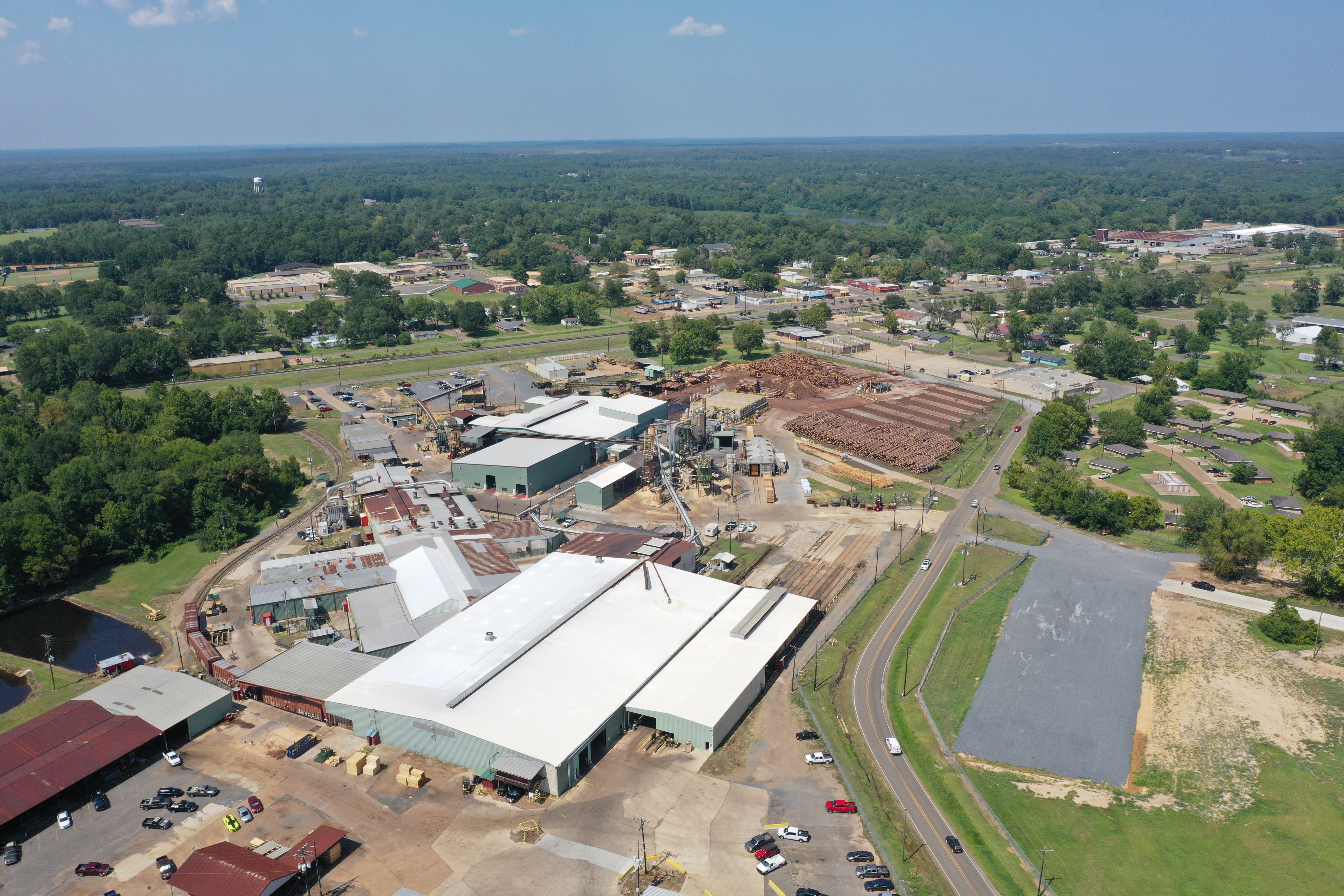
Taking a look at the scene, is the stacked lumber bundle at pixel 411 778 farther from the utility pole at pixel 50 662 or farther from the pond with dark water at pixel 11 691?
the pond with dark water at pixel 11 691

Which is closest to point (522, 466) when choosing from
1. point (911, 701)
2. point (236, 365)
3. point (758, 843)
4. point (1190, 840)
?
point (911, 701)

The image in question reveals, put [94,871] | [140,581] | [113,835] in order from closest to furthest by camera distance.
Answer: [94,871] → [113,835] → [140,581]

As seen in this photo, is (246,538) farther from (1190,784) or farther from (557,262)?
(557,262)

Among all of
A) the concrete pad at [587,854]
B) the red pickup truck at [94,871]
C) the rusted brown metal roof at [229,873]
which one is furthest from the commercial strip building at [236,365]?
the concrete pad at [587,854]

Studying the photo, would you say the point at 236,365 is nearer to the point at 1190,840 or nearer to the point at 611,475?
the point at 611,475

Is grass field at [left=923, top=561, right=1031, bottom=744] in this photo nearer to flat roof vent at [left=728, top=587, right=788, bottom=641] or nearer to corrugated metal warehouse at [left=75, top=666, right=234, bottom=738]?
flat roof vent at [left=728, top=587, right=788, bottom=641]

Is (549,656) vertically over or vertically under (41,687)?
over
